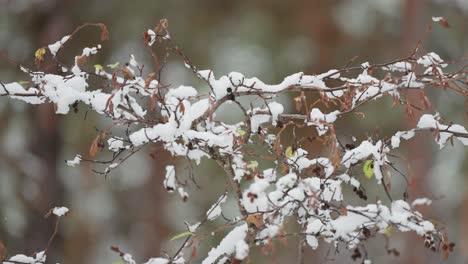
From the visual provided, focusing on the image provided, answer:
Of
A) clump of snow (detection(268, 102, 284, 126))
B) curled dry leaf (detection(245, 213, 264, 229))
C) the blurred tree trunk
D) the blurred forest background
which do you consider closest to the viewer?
curled dry leaf (detection(245, 213, 264, 229))

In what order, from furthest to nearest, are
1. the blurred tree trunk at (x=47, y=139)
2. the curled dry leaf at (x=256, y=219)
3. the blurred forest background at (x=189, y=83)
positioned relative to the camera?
the blurred forest background at (x=189, y=83)
the blurred tree trunk at (x=47, y=139)
the curled dry leaf at (x=256, y=219)

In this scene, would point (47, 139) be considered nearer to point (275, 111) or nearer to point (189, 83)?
point (189, 83)

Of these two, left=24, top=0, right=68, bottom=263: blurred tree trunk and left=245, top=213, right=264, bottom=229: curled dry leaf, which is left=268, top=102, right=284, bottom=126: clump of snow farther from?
left=24, top=0, right=68, bottom=263: blurred tree trunk

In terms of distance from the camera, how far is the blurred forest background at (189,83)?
29.4 feet

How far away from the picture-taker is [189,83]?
36.9 feet

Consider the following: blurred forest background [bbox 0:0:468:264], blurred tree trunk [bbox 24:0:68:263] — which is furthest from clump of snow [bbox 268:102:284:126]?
blurred tree trunk [bbox 24:0:68:263]

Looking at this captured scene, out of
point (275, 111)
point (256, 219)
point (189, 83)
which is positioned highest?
point (275, 111)

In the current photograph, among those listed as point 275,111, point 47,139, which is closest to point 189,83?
point 47,139

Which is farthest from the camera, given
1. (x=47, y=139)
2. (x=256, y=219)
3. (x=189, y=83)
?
(x=189, y=83)

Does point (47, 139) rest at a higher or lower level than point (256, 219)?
higher

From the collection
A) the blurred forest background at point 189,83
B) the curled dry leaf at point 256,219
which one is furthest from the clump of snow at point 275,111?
the blurred forest background at point 189,83

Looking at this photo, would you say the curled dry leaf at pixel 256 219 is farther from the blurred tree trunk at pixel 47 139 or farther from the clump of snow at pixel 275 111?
the blurred tree trunk at pixel 47 139

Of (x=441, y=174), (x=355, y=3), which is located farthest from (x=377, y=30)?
(x=441, y=174)

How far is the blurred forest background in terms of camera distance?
896 centimetres
